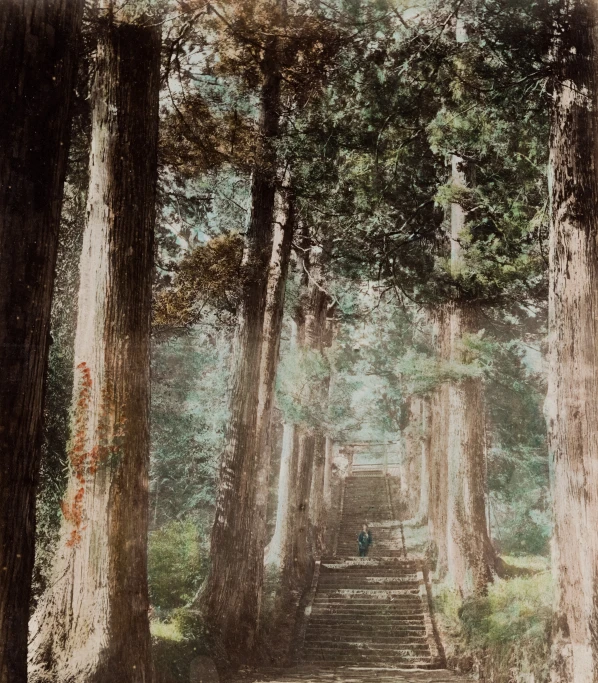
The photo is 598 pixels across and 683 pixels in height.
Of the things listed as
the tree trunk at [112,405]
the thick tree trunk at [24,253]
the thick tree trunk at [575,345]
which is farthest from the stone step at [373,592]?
the thick tree trunk at [24,253]

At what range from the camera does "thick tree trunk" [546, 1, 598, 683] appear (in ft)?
12.5

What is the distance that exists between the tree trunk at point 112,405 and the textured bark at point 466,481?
2663 mm

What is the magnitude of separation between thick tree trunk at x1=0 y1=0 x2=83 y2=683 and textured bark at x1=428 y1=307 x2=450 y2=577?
3301 millimetres

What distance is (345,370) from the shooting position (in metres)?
6.01

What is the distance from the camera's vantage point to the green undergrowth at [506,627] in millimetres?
4055

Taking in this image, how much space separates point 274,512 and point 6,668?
19.1ft

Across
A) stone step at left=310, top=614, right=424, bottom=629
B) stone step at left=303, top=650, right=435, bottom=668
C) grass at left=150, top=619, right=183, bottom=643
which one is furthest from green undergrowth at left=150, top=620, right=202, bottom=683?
stone step at left=310, top=614, right=424, bottom=629

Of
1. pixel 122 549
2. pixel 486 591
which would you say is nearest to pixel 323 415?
pixel 486 591

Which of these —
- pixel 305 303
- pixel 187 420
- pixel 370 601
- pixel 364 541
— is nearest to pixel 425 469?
pixel 364 541

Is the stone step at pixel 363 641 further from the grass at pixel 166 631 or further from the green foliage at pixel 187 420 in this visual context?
the green foliage at pixel 187 420

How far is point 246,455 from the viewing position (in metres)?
5.81

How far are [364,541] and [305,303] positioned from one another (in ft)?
7.17

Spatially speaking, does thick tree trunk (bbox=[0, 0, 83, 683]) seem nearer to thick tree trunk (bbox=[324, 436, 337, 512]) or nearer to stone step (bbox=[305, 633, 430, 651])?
stone step (bbox=[305, 633, 430, 651])

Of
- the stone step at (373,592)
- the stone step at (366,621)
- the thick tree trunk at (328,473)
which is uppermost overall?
the thick tree trunk at (328,473)
